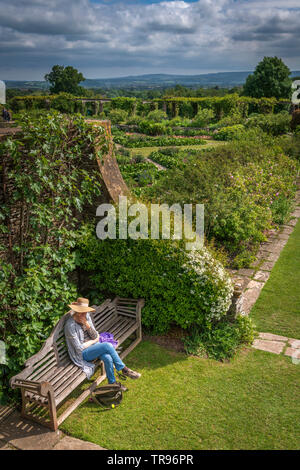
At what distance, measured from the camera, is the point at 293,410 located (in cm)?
379

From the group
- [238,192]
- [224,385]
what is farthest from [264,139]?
[224,385]

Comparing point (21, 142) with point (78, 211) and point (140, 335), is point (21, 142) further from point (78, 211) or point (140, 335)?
point (140, 335)

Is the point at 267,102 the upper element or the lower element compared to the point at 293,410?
upper

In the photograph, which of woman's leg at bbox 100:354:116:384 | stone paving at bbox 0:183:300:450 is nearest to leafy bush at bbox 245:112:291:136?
stone paving at bbox 0:183:300:450

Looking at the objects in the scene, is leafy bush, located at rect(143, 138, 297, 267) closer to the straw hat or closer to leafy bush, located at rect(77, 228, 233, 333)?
leafy bush, located at rect(77, 228, 233, 333)

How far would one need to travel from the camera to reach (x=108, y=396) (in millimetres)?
3914

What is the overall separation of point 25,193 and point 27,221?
376 mm

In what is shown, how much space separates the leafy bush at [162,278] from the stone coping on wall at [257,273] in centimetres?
51

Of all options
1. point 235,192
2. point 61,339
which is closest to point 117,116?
point 235,192

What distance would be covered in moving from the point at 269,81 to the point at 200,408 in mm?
49217

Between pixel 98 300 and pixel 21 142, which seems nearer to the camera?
pixel 21 142

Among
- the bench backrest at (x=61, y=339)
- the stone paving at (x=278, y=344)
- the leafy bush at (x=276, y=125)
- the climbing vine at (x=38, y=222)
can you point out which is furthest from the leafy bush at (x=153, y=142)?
the stone paving at (x=278, y=344)

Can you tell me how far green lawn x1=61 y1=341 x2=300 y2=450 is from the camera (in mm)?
3449

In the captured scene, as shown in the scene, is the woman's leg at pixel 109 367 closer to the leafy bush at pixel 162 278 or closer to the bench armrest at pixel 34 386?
the bench armrest at pixel 34 386
